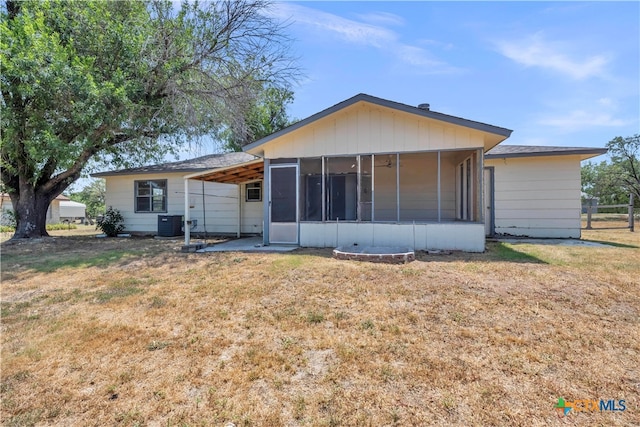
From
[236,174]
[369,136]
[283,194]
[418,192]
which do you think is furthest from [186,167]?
[418,192]

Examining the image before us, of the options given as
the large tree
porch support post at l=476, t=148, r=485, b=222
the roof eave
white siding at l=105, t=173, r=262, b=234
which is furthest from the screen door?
the roof eave

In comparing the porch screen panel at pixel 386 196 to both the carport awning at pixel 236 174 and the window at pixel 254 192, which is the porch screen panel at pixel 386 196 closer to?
the carport awning at pixel 236 174

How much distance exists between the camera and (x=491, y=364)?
8.13 ft

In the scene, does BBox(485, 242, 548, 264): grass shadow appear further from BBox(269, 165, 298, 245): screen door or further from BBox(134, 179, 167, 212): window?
BBox(134, 179, 167, 212): window

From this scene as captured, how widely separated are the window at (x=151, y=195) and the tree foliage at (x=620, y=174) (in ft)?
104

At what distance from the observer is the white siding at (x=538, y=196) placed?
9.45 meters

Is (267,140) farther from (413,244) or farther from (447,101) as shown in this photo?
(447,101)

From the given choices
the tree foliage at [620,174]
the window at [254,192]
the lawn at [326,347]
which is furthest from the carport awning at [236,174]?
the tree foliage at [620,174]

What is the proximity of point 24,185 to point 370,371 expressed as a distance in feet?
45.2

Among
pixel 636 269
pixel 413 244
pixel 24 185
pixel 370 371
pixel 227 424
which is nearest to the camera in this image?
pixel 227 424

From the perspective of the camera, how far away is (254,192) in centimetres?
1166

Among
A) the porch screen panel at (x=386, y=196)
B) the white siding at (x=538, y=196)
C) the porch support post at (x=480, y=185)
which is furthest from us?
the porch screen panel at (x=386, y=196)

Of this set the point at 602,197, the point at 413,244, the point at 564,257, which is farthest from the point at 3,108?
the point at 602,197

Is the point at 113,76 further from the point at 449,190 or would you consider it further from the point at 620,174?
the point at 620,174
